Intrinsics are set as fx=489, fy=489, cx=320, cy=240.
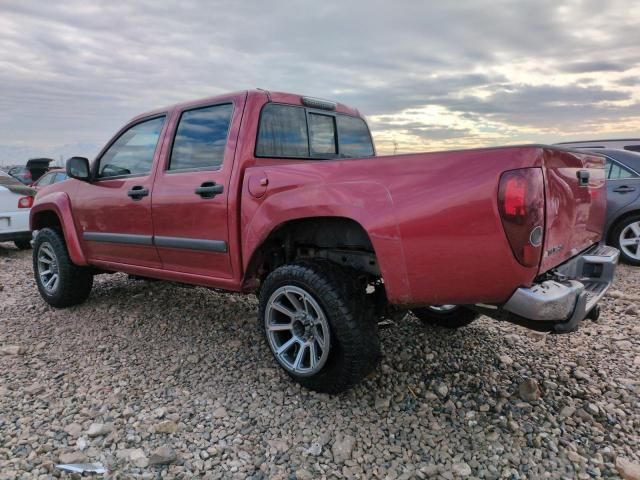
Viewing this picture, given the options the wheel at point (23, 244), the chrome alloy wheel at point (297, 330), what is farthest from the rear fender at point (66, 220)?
the wheel at point (23, 244)

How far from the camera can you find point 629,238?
6.57 meters

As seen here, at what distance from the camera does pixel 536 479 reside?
7.57 ft

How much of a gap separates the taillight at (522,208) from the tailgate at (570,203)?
0.32ft

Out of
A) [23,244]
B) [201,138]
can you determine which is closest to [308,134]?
[201,138]

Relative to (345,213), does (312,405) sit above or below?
below

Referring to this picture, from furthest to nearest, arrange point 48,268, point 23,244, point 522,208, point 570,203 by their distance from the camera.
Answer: point 23,244
point 48,268
point 570,203
point 522,208

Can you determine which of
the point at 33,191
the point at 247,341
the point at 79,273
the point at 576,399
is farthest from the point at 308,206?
the point at 33,191

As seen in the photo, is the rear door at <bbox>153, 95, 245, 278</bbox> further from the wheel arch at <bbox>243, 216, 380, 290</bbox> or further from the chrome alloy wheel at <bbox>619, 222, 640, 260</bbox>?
the chrome alloy wheel at <bbox>619, 222, 640, 260</bbox>

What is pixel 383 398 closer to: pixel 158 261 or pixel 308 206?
pixel 308 206

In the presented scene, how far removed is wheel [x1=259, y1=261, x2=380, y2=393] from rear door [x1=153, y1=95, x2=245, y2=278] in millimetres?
514

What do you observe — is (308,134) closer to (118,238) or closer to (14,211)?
(118,238)

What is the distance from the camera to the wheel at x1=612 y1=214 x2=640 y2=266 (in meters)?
6.50

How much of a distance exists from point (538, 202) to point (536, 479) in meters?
1.30

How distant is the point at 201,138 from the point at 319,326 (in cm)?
169
